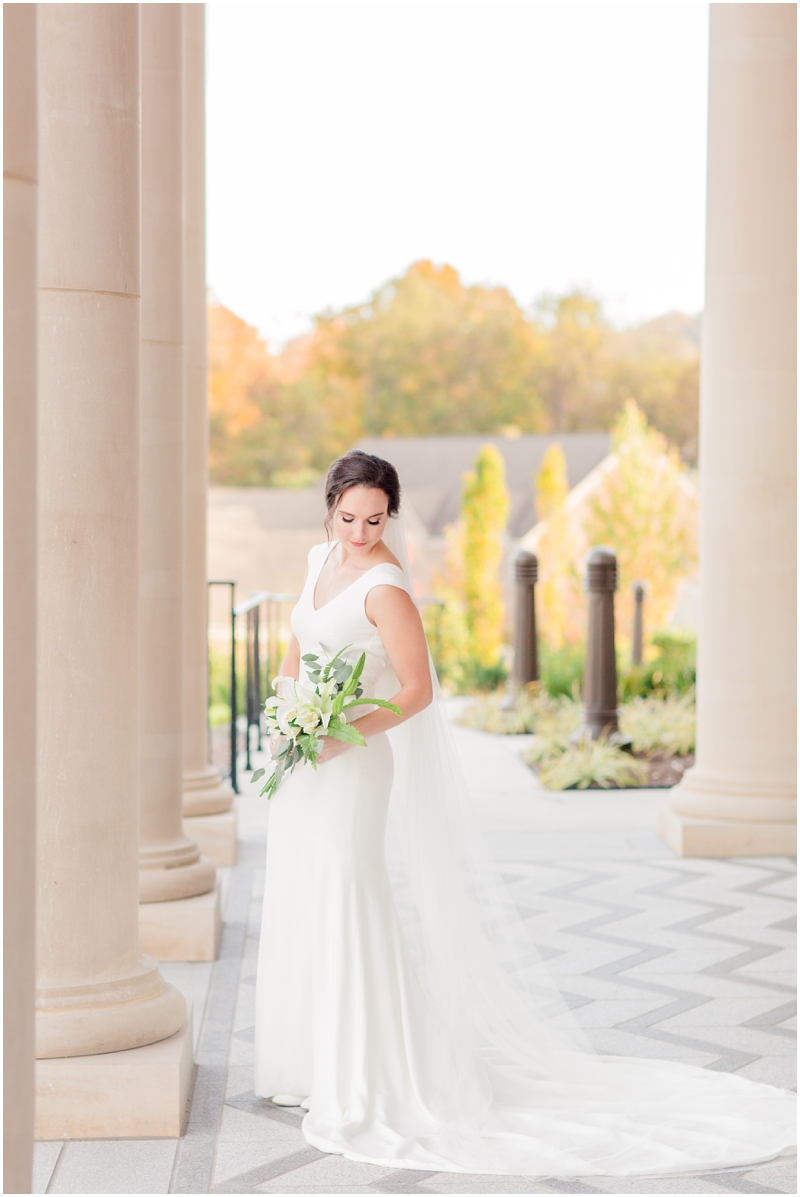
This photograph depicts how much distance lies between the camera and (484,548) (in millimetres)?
24547

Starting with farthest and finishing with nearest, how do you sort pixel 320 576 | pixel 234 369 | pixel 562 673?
pixel 234 369, pixel 562 673, pixel 320 576

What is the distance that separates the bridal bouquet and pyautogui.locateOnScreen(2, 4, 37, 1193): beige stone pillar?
1.80 metres

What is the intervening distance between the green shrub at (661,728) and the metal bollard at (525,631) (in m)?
2.15

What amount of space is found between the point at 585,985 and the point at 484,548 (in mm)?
19042

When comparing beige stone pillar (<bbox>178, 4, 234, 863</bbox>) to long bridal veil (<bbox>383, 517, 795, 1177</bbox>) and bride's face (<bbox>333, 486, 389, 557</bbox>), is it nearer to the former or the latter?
long bridal veil (<bbox>383, 517, 795, 1177</bbox>)

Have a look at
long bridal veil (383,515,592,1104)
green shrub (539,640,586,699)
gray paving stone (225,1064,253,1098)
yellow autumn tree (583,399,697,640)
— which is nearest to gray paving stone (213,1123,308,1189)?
gray paving stone (225,1064,253,1098)

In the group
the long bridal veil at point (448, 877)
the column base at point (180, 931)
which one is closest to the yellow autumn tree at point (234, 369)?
the column base at point (180, 931)

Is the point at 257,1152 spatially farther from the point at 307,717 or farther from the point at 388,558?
the point at 388,558

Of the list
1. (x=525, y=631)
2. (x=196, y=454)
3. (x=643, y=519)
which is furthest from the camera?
(x=643, y=519)

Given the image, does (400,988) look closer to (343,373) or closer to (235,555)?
(235,555)

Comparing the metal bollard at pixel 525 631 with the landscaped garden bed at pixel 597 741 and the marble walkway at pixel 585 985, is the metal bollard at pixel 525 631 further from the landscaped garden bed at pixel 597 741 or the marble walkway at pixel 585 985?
the marble walkway at pixel 585 985

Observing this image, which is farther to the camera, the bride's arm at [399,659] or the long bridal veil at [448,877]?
the long bridal veil at [448,877]

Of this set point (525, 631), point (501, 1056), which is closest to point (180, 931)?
point (501, 1056)

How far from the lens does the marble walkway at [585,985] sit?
3.78 meters
